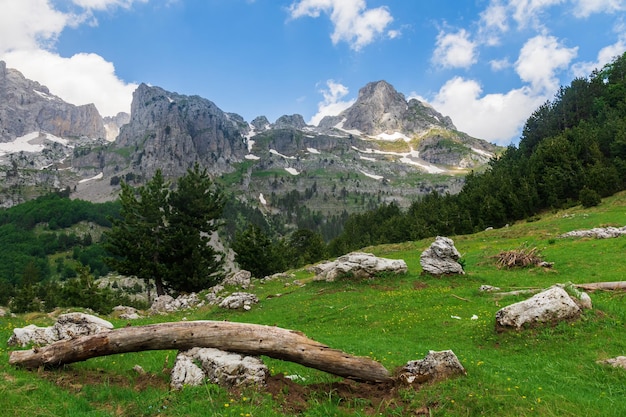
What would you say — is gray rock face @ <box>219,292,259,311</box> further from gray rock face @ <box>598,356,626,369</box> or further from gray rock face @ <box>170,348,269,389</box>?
gray rock face @ <box>598,356,626,369</box>

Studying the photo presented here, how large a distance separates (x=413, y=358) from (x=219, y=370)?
318 inches

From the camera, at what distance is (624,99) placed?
82000mm

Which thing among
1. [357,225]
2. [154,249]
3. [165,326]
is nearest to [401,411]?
[165,326]

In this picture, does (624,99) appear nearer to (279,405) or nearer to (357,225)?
(357,225)

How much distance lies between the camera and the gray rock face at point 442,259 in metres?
32.6

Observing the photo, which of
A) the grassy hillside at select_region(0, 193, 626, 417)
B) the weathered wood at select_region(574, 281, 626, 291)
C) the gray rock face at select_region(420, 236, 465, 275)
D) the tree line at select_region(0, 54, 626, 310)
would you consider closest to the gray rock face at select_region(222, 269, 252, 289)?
the tree line at select_region(0, 54, 626, 310)

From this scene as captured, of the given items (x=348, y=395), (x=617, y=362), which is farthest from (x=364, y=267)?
(x=348, y=395)

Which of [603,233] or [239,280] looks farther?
[239,280]

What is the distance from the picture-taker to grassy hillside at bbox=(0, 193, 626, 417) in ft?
29.8

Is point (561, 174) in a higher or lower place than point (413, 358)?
higher

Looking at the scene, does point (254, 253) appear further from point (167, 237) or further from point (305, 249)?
point (305, 249)

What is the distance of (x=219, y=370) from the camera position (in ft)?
34.3

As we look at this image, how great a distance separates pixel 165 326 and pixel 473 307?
18.4 meters

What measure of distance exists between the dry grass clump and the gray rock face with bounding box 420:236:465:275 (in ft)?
14.0
